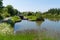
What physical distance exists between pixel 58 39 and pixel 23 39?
13.4 feet

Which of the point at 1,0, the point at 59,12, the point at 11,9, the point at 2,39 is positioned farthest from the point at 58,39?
the point at 59,12

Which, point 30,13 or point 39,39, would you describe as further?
point 30,13

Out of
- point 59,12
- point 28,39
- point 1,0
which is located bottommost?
point 59,12

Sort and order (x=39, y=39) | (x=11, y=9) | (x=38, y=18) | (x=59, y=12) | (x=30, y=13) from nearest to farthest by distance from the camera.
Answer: (x=39, y=39), (x=38, y=18), (x=11, y=9), (x=30, y=13), (x=59, y=12)

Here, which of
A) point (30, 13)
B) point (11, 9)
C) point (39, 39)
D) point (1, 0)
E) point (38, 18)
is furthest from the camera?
point (30, 13)

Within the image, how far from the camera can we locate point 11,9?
2904 inches

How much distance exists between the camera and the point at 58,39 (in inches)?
641

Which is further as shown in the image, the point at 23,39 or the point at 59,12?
the point at 59,12

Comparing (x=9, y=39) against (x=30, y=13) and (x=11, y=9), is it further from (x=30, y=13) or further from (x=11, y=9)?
(x=30, y=13)

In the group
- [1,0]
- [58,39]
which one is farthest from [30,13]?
[58,39]

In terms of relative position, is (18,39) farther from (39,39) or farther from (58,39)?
(58,39)

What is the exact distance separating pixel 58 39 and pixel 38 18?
4372 cm

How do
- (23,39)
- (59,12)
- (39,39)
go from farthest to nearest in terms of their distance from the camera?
1. (59,12)
2. (39,39)
3. (23,39)

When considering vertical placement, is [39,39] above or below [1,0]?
below
